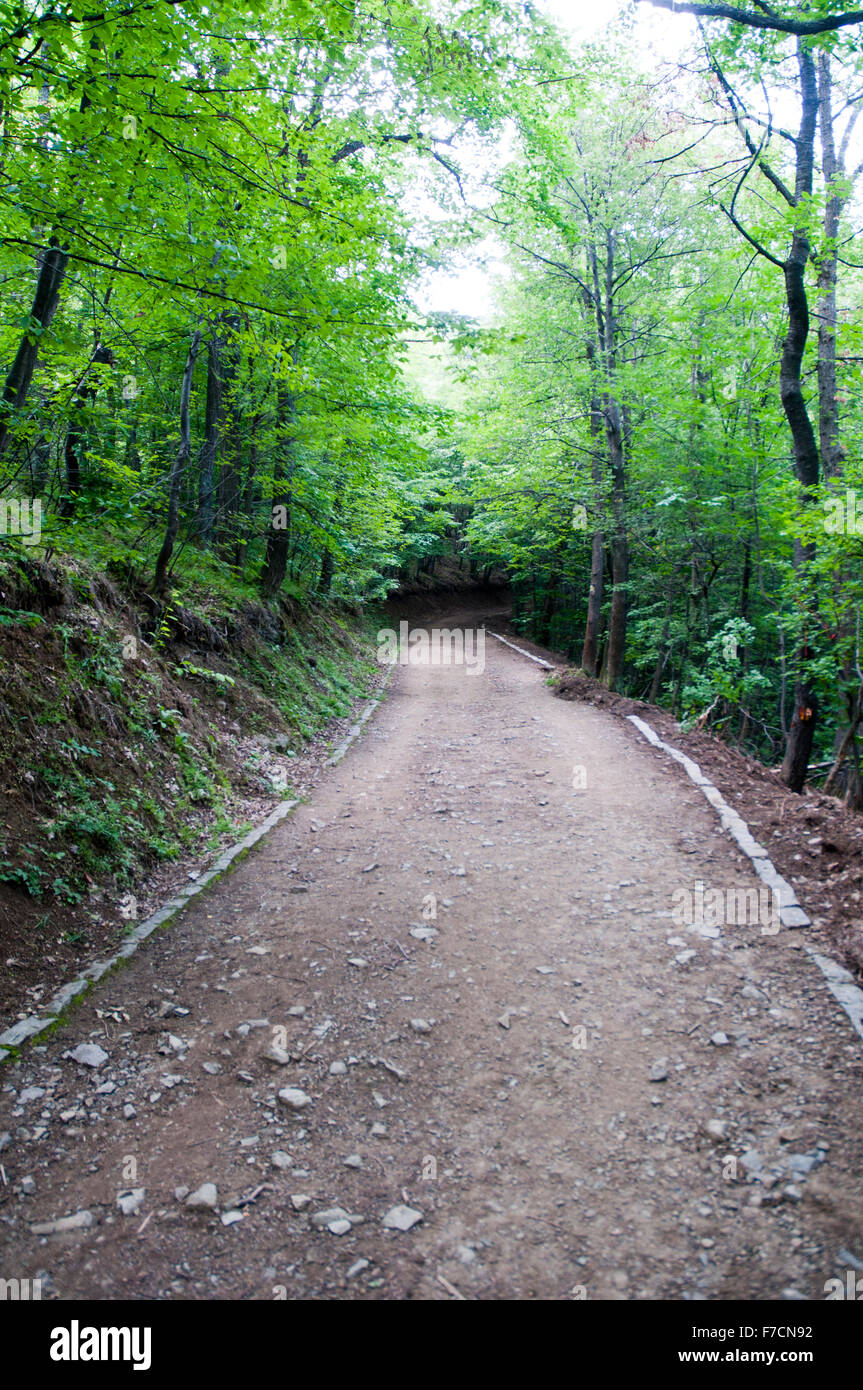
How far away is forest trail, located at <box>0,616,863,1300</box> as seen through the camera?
2.51m

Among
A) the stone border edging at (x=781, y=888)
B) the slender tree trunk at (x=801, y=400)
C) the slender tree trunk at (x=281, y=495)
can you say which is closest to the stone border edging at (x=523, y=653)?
the slender tree trunk at (x=281, y=495)

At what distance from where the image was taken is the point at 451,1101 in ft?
10.9

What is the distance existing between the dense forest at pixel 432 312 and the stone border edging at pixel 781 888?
4.65 ft

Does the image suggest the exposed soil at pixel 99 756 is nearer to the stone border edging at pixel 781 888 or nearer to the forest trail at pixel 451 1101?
the forest trail at pixel 451 1101

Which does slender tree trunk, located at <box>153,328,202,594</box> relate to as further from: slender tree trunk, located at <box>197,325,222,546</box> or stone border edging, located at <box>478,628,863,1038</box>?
stone border edging, located at <box>478,628,863,1038</box>

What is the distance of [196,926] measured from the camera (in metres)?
4.93

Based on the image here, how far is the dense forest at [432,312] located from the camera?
14.9 ft

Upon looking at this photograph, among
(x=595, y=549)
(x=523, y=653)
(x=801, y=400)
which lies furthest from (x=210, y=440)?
(x=523, y=653)

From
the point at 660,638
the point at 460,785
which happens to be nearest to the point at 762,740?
the point at 660,638

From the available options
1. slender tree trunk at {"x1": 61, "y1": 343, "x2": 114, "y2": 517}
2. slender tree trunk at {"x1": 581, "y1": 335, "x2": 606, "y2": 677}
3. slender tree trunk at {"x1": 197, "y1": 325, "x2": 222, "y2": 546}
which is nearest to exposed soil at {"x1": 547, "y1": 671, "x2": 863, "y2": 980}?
slender tree trunk at {"x1": 581, "y1": 335, "x2": 606, "y2": 677}

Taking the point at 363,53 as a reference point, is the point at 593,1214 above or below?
below

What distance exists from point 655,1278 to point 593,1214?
12.2 inches

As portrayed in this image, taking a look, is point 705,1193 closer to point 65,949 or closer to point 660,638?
point 65,949
